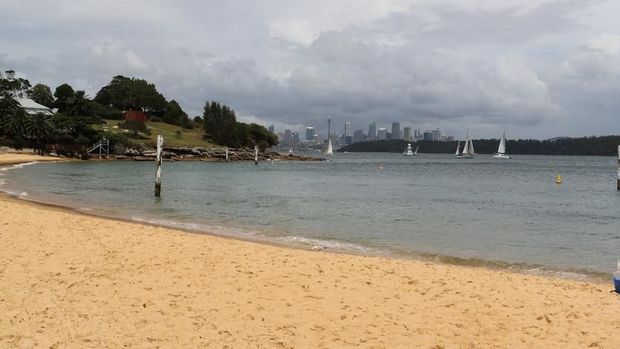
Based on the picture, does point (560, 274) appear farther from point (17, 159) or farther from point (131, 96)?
point (131, 96)

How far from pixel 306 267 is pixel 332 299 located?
298 centimetres

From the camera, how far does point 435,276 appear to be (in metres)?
13.0

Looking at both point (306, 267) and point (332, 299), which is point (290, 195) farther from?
point (332, 299)

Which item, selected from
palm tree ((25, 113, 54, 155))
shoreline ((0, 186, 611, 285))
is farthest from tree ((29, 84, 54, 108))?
shoreline ((0, 186, 611, 285))

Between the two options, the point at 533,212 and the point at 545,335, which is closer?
the point at 545,335

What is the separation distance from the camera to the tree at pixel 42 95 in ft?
483

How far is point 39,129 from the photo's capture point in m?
103

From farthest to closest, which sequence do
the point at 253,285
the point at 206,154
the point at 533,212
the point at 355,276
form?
1. the point at 206,154
2. the point at 533,212
3. the point at 355,276
4. the point at 253,285

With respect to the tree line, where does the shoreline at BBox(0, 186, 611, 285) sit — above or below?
below

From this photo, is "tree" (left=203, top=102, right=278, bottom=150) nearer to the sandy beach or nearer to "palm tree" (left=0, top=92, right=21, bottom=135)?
"palm tree" (left=0, top=92, right=21, bottom=135)

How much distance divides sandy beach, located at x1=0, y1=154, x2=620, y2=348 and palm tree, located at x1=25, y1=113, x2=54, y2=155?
321 ft

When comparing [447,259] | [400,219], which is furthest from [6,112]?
[447,259]

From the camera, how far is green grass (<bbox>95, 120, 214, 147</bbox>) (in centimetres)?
13564

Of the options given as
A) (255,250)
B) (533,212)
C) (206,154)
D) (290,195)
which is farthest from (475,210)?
(206,154)
